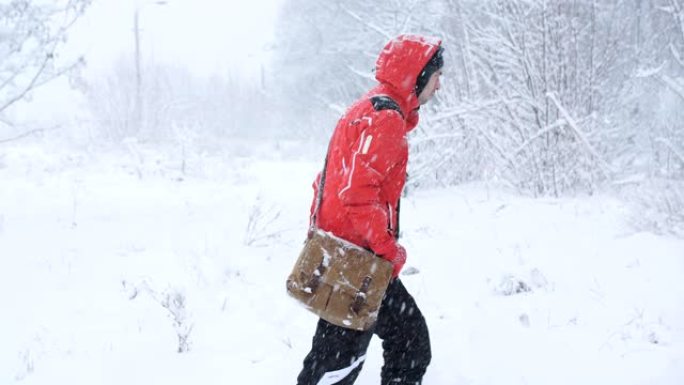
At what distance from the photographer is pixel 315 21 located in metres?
22.3

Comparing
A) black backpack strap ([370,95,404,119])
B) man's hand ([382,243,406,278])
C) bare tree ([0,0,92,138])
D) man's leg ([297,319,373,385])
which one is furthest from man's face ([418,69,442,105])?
bare tree ([0,0,92,138])

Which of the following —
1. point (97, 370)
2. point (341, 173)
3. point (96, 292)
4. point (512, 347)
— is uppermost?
point (341, 173)

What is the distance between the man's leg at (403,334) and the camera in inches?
92.2

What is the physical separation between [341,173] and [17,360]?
8.73 ft

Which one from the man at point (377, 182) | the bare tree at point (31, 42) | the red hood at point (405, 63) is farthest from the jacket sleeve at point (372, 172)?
the bare tree at point (31, 42)

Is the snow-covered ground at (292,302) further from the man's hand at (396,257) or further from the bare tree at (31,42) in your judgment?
the bare tree at (31,42)

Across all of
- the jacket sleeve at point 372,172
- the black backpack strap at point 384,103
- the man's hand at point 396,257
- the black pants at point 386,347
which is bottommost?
the black pants at point 386,347

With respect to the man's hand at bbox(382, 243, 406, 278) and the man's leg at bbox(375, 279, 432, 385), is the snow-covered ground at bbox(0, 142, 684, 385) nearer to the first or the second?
the man's leg at bbox(375, 279, 432, 385)

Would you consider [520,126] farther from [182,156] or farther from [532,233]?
[182,156]

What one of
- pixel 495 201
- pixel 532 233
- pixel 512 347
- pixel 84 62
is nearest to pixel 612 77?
pixel 495 201

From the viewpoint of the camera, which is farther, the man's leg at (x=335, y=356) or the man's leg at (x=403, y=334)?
the man's leg at (x=403, y=334)

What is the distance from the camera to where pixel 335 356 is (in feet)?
7.07

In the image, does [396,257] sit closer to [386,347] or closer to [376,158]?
[376,158]

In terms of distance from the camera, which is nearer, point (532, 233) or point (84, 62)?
point (532, 233)
